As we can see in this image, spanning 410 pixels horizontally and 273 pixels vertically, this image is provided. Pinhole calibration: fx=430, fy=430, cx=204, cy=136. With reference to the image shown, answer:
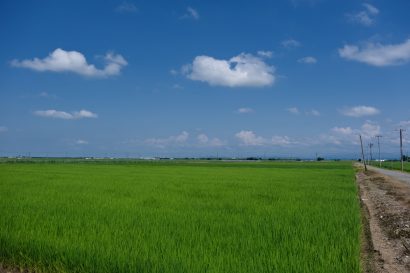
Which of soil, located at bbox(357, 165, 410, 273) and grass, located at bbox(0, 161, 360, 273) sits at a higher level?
grass, located at bbox(0, 161, 360, 273)

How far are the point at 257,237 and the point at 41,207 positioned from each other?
5.90 metres

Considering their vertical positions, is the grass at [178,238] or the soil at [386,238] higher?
the grass at [178,238]

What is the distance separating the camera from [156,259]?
5.05m

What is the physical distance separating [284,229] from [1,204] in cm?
718

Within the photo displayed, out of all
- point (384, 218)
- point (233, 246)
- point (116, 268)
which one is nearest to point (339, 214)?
point (384, 218)

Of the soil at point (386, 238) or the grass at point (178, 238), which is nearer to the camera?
the grass at point (178, 238)

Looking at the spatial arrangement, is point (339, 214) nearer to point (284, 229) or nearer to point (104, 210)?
point (284, 229)

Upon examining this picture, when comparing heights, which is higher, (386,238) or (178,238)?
(178,238)

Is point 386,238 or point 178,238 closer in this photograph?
point 178,238

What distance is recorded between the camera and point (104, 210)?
9664 mm

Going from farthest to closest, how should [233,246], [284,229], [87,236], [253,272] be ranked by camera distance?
1. [284,229]
2. [87,236]
3. [233,246]
4. [253,272]

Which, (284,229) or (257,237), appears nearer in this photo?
(257,237)

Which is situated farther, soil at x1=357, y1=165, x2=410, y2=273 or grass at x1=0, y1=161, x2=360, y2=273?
soil at x1=357, y1=165, x2=410, y2=273

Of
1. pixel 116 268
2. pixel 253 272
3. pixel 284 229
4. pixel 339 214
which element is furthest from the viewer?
pixel 339 214
